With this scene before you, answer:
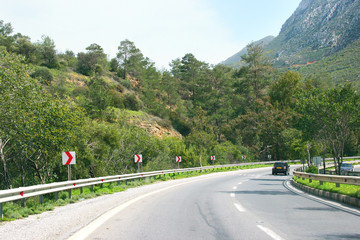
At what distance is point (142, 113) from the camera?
67.5m

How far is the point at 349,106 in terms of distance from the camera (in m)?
23.9

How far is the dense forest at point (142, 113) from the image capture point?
20.5m

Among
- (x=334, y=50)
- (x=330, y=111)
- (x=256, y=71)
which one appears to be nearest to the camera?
(x=330, y=111)

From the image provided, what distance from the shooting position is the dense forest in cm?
2048

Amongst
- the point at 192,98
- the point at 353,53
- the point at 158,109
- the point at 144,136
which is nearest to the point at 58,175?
the point at 144,136

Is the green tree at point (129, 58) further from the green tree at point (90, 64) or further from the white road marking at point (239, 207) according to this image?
the white road marking at point (239, 207)

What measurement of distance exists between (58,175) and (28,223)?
56.2ft

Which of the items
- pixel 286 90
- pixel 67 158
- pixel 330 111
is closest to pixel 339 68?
pixel 286 90

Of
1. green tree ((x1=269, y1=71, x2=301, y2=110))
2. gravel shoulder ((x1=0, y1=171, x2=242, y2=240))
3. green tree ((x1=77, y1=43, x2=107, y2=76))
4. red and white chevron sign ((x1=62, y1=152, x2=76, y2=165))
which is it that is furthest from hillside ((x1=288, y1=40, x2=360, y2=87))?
gravel shoulder ((x1=0, y1=171, x2=242, y2=240))

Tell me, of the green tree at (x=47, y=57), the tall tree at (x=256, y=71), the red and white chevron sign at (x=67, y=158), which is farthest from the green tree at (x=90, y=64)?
the red and white chevron sign at (x=67, y=158)

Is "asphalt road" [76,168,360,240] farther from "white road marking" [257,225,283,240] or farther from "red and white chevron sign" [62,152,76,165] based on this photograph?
"red and white chevron sign" [62,152,76,165]

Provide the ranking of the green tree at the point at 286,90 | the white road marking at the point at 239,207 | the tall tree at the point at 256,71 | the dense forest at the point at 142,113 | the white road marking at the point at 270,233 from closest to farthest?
Result: the white road marking at the point at 270,233, the white road marking at the point at 239,207, the dense forest at the point at 142,113, the green tree at the point at 286,90, the tall tree at the point at 256,71

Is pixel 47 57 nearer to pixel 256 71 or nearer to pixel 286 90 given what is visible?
pixel 256 71

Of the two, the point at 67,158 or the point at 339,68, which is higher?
the point at 339,68
